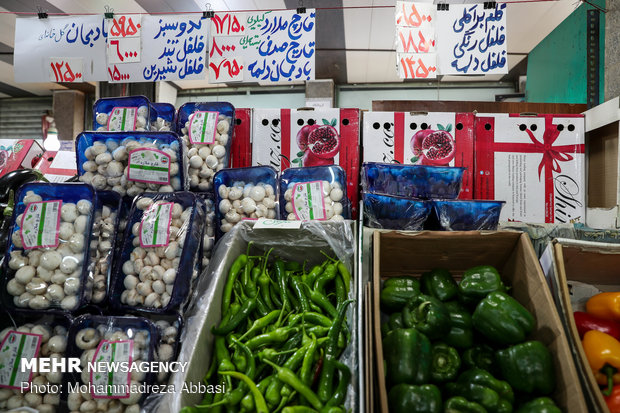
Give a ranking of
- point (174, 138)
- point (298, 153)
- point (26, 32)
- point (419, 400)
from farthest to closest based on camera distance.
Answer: point (26, 32)
point (298, 153)
point (174, 138)
point (419, 400)

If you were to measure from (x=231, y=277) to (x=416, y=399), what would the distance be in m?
0.94

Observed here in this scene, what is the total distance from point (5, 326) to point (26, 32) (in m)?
3.00

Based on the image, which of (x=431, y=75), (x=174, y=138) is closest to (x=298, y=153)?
(x=174, y=138)

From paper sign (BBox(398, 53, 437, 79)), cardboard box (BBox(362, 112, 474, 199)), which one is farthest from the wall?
cardboard box (BBox(362, 112, 474, 199))

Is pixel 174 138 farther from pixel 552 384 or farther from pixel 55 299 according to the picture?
pixel 552 384

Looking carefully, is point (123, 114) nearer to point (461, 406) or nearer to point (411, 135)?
point (411, 135)

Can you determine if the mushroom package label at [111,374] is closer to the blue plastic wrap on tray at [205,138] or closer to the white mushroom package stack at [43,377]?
the white mushroom package stack at [43,377]

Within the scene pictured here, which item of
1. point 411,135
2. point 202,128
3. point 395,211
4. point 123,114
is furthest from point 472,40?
point 123,114

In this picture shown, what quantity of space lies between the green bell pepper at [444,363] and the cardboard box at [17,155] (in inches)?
152

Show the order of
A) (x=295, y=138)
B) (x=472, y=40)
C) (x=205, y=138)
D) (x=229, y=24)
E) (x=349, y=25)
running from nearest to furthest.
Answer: (x=205, y=138)
(x=295, y=138)
(x=472, y=40)
(x=229, y=24)
(x=349, y=25)

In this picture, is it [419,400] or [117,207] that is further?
[117,207]

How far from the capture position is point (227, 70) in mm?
3143

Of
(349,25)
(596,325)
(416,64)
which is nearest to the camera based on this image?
(596,325)

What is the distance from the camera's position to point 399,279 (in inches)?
68.0
